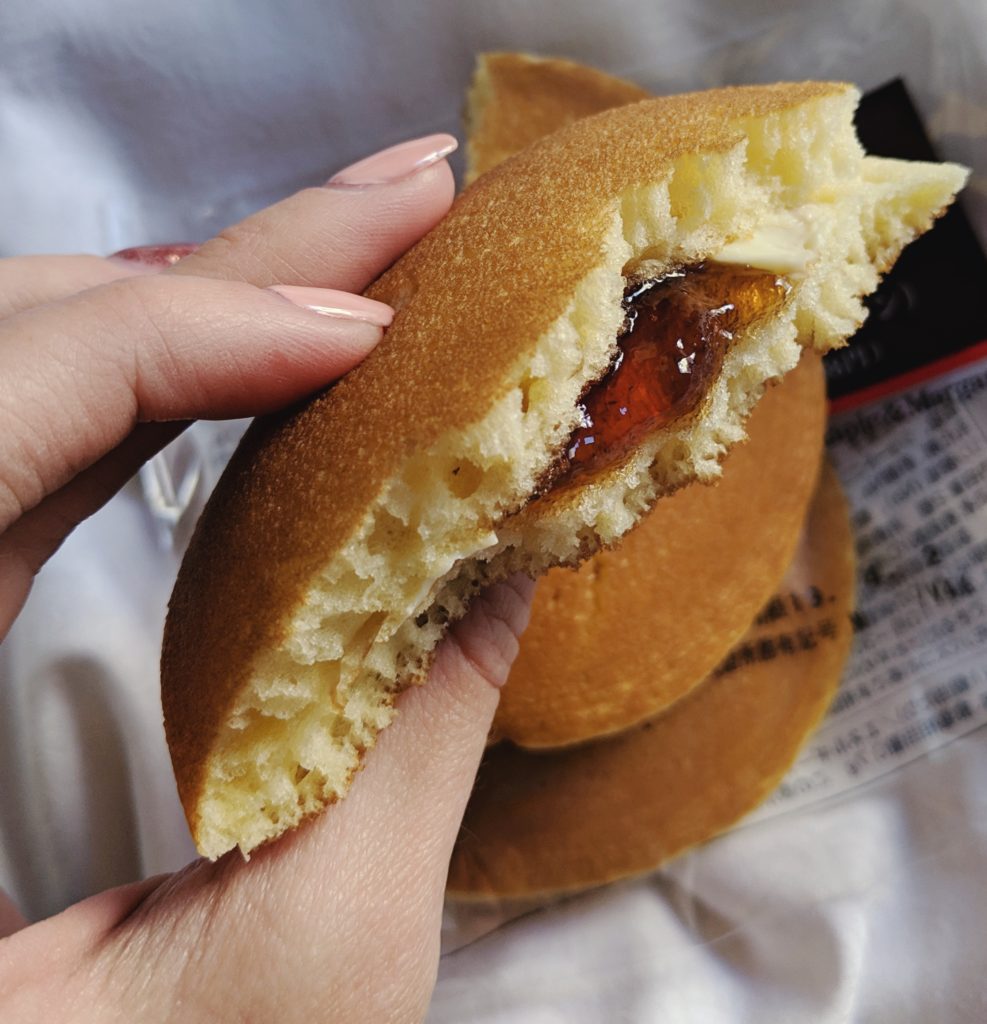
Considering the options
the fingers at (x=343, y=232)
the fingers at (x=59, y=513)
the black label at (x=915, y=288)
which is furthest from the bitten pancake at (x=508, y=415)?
the black label at (x=915, y=288)

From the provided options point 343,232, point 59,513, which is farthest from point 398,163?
point 59,513

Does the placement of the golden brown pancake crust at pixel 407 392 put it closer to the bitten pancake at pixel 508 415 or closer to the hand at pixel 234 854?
the bitten pancake at pixel 508 415

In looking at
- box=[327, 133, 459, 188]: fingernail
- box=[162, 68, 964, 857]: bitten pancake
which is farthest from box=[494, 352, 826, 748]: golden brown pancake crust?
box=[327, 133, 459, 188]: fingernail

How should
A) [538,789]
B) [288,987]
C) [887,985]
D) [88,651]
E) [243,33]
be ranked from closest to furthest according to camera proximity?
[288,987]
[887,985]
[88,651]
[538,789]
[243,33]

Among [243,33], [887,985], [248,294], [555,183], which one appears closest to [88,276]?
[248,294]

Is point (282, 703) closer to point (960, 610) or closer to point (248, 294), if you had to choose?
point (248, 294)

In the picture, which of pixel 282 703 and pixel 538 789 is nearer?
pixel 282 703

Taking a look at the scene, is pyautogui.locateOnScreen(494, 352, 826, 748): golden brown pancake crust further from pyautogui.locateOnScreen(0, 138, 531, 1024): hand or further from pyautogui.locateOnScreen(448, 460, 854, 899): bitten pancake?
pyautogui.locateOnScreen(0, 138, 531, 1024): hand

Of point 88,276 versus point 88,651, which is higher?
point 88,276
